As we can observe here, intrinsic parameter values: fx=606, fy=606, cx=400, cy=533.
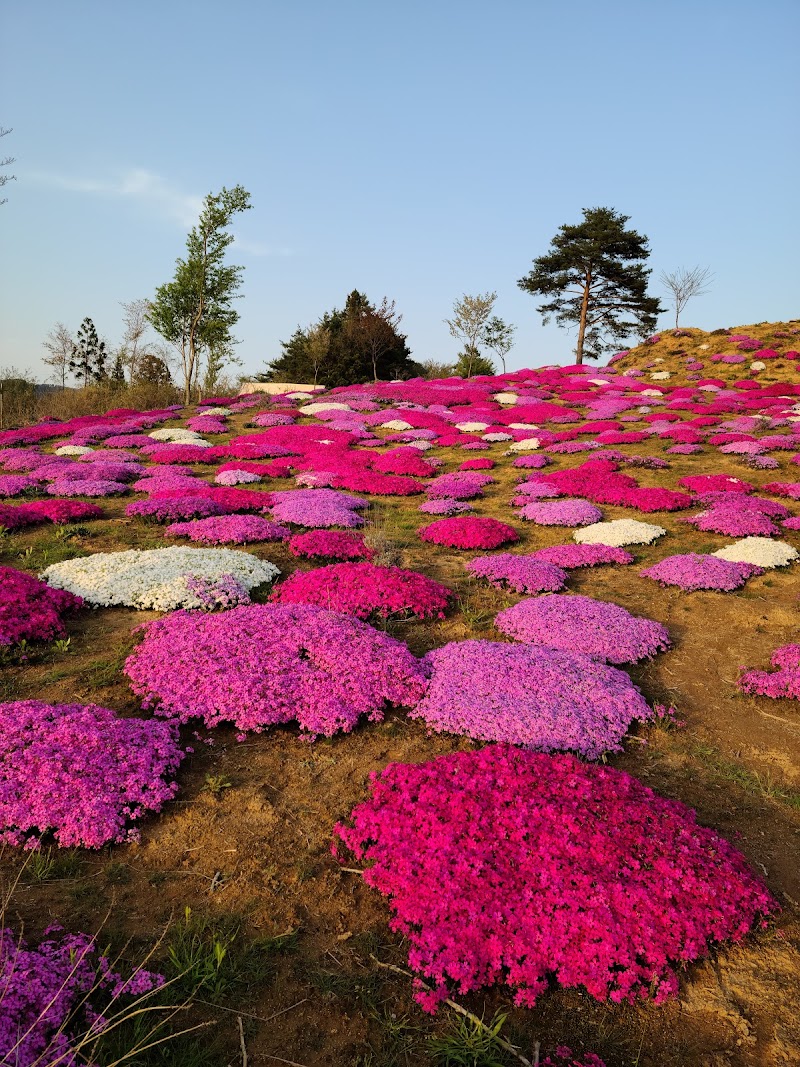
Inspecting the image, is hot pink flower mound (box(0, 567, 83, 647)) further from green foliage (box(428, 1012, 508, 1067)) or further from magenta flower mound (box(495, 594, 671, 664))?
green foliage (box(428, 1012, 508, 1067))

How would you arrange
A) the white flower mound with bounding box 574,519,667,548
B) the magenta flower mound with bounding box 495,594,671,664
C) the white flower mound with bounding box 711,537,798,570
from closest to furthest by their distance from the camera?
the magenta flower mound with bounding box 495,594,671,664, the white flower mound with bounding box 711,537,798,570, the white flower mound with bounding box 574,519,667,548

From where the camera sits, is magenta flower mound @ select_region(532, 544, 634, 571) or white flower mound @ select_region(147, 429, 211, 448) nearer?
magenta flower mound @ select_region(532, 544, 634, 571)

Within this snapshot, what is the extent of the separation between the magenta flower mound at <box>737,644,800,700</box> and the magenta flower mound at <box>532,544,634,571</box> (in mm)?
4920

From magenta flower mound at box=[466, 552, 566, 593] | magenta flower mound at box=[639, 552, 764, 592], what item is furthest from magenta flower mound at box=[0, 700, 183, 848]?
magenta flower mound at box=[639, 552, 764, 592]

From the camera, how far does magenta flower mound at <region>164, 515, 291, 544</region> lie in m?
14.3

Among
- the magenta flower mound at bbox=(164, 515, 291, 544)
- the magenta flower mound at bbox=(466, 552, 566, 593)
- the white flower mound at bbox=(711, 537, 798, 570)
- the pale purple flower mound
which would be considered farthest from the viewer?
the magenta flower mound at bbox=(164, 515, 291, 544)

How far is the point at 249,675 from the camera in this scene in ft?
24.5

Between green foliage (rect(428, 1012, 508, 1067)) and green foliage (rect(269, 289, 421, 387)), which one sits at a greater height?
green foliage (rect(269, 289, 421, 387))

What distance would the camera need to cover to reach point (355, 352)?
68.8 meters

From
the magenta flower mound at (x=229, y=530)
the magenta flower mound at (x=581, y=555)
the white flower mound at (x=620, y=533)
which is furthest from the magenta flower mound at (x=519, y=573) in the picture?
the magenta flower mound at (x=229, y=530)

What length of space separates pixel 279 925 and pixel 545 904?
1984 mm

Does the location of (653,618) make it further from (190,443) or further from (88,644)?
(190,443)

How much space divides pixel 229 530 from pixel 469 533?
5.78 meters

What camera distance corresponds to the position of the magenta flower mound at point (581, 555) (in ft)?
44.2
